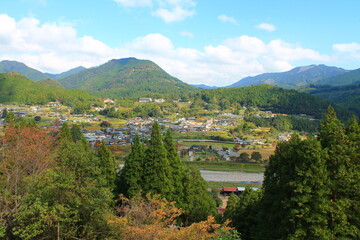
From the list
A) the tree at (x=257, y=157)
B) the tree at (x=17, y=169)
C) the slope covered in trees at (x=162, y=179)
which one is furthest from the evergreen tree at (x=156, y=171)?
the tree at (x=257, y=157)

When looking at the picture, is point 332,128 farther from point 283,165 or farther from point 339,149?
point 283,165

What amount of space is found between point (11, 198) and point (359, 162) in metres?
10.6

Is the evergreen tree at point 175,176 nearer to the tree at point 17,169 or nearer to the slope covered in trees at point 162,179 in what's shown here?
the slope covered in trees at point 162,179

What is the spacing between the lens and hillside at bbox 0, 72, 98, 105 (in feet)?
274

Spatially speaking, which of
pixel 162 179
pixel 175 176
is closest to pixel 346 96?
pixel 175 176

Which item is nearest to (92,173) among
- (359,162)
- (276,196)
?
(276,196)

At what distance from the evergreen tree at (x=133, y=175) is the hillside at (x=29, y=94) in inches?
3080

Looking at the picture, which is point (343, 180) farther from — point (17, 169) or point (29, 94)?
point (29, 94)

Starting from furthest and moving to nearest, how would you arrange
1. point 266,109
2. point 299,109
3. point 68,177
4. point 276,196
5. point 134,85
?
point 134,85, point 266,109, point 299,109, point 276,196, point 68,177

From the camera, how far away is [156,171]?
44.6 ft

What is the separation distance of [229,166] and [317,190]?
28085mm

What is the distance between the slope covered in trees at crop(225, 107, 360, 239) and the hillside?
8594cm

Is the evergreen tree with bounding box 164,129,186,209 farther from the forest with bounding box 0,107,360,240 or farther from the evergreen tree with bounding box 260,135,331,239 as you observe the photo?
the evergreen tree with bounding box 260,135,331,239

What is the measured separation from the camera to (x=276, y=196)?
357 inches
